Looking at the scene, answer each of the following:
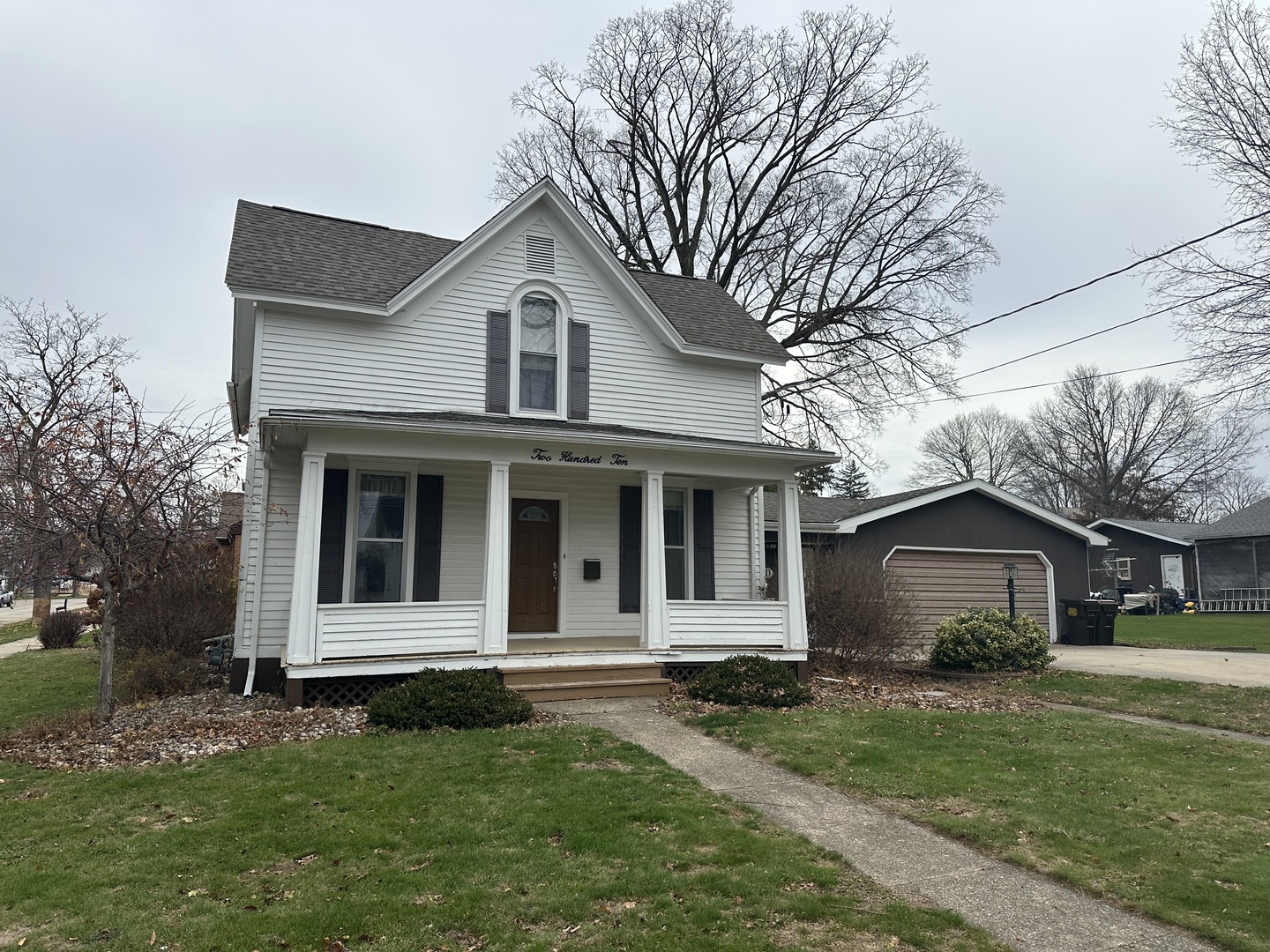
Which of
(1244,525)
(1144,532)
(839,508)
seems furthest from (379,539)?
(1244,525)

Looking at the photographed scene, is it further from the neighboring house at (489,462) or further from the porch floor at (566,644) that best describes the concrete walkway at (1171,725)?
the porch floor at (566,644)

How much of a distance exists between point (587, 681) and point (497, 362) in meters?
5.15

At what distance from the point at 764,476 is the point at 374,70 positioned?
9136mm

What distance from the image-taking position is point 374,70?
13.3m

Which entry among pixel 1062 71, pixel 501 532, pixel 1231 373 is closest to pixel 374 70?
pixel 501 532

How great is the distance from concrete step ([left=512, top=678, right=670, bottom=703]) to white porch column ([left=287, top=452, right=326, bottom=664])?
8.50ft

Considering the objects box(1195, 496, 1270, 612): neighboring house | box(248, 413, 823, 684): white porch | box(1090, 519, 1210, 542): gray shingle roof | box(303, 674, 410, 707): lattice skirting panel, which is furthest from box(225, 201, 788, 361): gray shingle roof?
box(1195, 496, 1270, 612): neighboring house

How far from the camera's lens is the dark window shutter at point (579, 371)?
13078mm

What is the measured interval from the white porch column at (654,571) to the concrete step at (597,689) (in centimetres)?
52

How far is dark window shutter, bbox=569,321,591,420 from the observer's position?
13.1 meters

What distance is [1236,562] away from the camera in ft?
109

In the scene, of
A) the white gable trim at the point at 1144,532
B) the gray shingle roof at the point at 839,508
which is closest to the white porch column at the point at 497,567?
the gray shingle roof at the point at 839,508

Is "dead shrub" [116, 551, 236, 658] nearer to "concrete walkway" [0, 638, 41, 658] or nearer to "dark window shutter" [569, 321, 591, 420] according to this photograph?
"dark window shutter" [569, 321, 591, 420]

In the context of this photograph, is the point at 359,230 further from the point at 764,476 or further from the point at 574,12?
the point at 764,476
